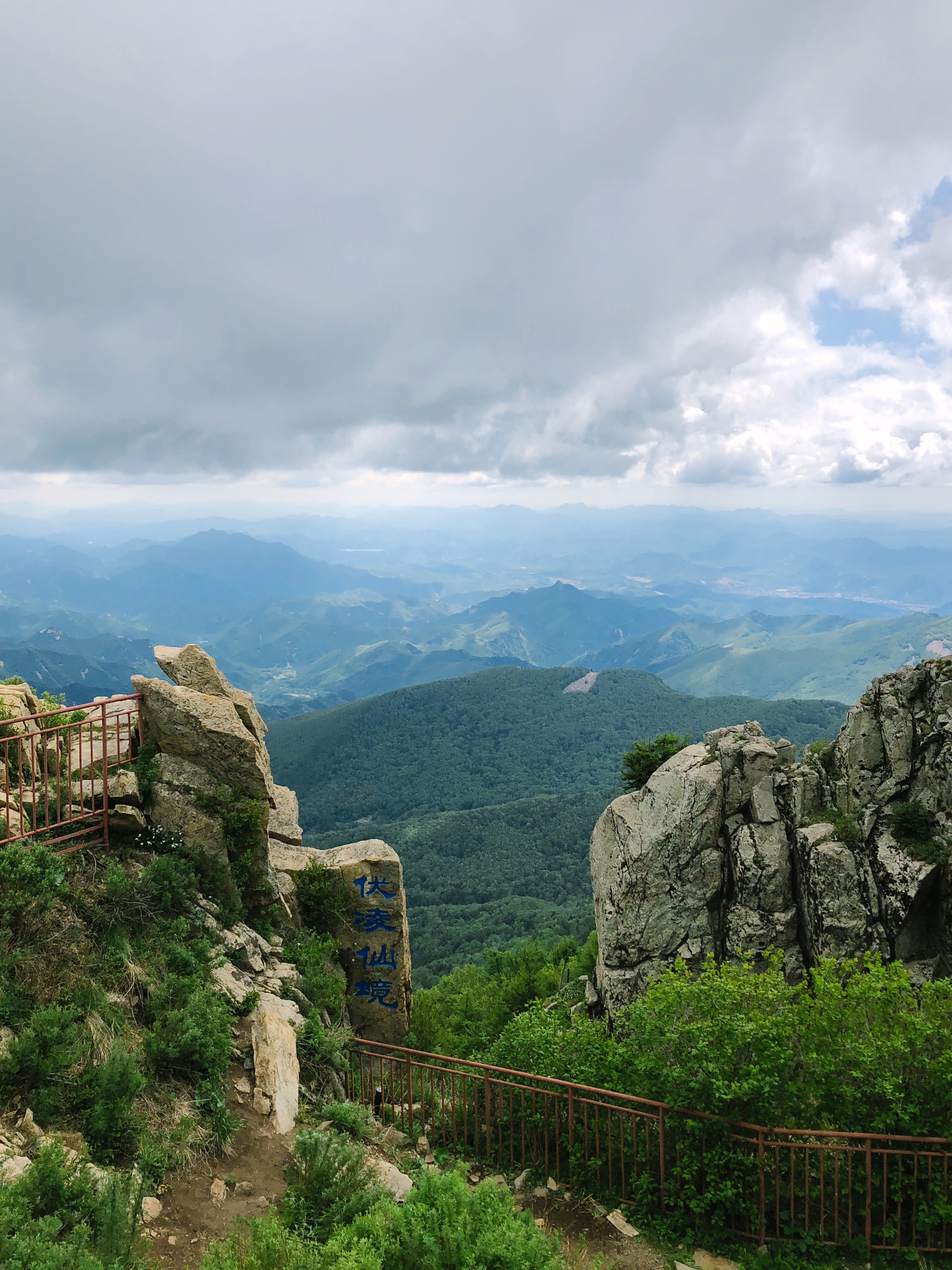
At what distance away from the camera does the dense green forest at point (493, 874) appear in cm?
6297

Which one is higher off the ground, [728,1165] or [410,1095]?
[728,1165]

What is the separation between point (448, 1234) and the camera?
19.8 feet

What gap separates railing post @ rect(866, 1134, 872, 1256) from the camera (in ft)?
25.9

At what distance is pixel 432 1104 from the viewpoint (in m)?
11.5

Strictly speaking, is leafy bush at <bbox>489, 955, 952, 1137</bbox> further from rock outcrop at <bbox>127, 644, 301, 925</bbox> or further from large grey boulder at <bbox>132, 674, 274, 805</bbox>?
large grey boulder at <bbox>132, 674, 274, 805</bbox>

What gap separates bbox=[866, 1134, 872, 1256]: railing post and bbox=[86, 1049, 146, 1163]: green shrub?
28.5ft

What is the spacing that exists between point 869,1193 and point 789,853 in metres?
13.2

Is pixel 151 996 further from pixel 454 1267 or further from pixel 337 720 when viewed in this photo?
pixel 337 720

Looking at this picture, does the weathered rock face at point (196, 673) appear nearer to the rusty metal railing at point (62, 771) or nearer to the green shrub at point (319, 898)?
the rusty metal railing at point (62, 771)

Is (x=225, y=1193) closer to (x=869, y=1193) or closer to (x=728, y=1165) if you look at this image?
(x=728, y=1165)

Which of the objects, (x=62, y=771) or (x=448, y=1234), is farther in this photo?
(x=62, y=771)

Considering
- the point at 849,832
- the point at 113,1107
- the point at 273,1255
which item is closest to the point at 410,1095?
the point at 113,1107

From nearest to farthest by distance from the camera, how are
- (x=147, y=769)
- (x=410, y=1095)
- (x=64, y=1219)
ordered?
1. (x=64, y=1219)
2. (x=410, y=1095)
3. (x=147, y=769)

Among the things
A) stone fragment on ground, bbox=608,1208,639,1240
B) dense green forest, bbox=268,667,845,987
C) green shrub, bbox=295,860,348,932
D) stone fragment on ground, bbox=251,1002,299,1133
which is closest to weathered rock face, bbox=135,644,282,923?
green shrub, bbox=295,860,348,932
